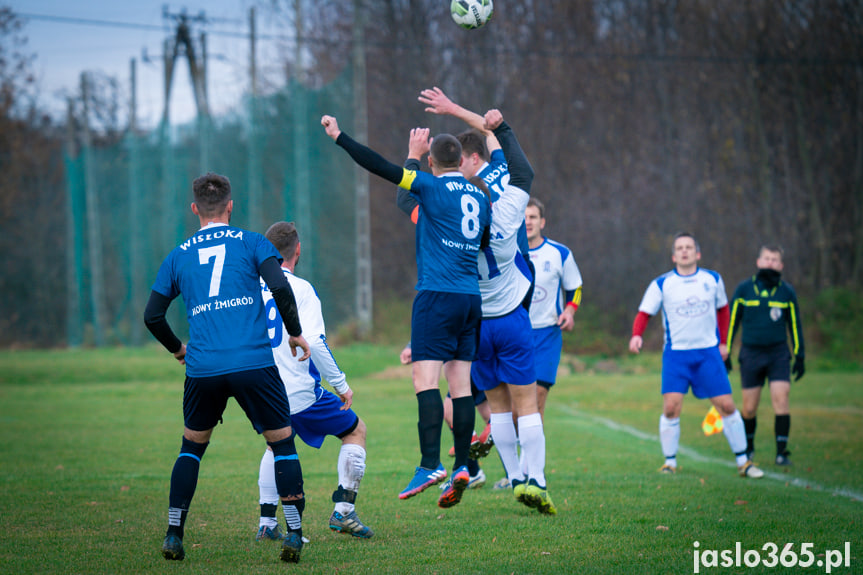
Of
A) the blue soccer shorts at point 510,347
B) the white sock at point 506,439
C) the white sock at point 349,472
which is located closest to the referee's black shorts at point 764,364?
the white sock at point 506,439

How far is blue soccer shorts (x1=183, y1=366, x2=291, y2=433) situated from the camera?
462cm

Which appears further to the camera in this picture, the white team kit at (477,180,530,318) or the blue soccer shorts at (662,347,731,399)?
the blue soccer shorts at (662,347,731,399)

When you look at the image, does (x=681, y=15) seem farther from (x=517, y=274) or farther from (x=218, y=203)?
(x=218, y=203)

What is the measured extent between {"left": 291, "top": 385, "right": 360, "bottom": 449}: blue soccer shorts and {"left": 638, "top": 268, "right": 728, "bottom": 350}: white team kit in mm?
4062

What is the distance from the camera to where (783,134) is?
25.3 m

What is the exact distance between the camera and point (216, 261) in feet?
15.5

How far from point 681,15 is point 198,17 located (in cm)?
1578

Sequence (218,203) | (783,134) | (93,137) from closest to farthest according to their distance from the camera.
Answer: (218,203) → (783,134) → (93,137)

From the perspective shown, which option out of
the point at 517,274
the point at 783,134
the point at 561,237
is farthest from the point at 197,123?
the point at 517,274

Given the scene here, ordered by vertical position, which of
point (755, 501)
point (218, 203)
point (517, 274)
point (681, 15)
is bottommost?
point (755, 501)

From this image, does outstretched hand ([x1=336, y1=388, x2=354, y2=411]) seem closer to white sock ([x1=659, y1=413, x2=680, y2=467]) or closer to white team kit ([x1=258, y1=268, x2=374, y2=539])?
white team kit ([x1=258, y1=268, x2=374, y2=539])

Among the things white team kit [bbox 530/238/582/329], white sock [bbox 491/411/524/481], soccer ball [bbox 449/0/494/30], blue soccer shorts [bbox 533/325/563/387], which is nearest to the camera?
white sock [bbox 491/411/524/481]

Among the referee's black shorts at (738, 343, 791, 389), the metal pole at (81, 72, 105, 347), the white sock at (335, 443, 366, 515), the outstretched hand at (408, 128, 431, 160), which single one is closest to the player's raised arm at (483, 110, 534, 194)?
the outstretched hand at (408, 128, 431, 160)

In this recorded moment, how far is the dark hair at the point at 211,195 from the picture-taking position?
483 centimetres
